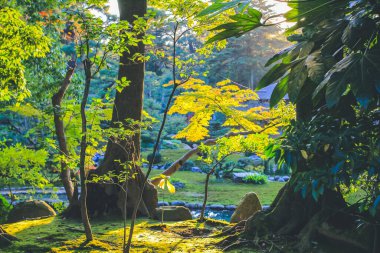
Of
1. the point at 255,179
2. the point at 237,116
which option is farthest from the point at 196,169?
the point at 237,116

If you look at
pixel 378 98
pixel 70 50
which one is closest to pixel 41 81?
pixel 378 98

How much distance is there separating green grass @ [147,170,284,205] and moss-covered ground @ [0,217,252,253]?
19.5 feet

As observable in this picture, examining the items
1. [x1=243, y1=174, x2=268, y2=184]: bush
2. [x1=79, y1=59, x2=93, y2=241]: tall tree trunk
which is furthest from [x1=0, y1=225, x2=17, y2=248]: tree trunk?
[x1=243, y1=174, x2=268, y2=184]: bush

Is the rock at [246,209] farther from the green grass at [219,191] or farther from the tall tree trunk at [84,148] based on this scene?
the green grass at [219,191]

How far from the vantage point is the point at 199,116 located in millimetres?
6090

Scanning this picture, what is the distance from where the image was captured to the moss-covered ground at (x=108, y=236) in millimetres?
3453

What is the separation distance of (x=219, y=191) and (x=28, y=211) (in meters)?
7.08

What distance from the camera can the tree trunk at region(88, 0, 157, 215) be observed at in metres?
5.11

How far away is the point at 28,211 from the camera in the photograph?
6270 millimetres

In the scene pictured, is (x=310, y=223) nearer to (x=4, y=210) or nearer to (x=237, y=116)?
(x=237, y=116)

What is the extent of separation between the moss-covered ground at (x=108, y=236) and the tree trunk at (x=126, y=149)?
0.27 meters

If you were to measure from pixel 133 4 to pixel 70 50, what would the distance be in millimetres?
10047

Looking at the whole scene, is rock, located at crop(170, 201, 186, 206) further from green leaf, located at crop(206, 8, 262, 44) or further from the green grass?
green leaf, located at crop(206, 8, 262, 44)

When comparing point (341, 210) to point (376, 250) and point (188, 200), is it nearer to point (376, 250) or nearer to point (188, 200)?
point (376, 250)
